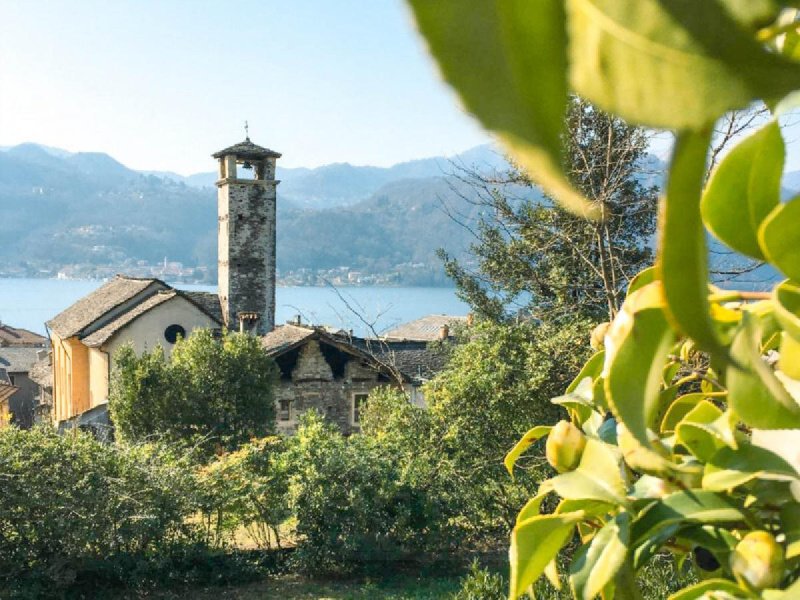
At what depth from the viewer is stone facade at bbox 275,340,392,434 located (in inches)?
724

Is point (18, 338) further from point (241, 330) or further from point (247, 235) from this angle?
point (241, 330)

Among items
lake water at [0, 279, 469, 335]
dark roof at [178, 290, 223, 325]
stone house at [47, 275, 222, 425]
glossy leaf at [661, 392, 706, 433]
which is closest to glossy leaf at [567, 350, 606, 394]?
glossy leaf at [661, 392, 706, 433]

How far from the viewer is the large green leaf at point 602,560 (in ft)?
2.42

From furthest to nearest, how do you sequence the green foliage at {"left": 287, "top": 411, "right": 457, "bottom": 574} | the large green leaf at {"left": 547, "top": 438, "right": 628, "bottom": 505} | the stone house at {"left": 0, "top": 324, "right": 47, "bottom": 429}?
1. the stone house at {"left": 0, "top": 324, "right": 47, "bottom": 429}
2. the green foliage at {"left": 287, "top": 411, "right": 457, "bottom": 574}
3. the large green leaf at {"left": 547, "top": 438, "right": 628, "bottom": 505}

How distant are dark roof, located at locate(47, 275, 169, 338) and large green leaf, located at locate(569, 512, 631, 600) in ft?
73.4

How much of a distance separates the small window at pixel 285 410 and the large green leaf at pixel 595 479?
17853mm

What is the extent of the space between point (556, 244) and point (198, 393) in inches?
317

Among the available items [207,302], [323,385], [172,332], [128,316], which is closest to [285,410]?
[323,385]

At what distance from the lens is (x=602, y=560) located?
758 millimetres

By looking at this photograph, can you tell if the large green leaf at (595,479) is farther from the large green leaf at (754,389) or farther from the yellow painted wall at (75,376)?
the yellow painted wall at (75,376)

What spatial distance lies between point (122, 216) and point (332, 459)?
361ft

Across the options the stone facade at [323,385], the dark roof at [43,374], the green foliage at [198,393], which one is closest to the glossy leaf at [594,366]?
the green foliage at [198,393]

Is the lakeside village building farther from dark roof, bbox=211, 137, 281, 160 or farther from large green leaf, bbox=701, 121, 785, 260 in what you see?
large green leaf, bbox=701, 121, 785, 260

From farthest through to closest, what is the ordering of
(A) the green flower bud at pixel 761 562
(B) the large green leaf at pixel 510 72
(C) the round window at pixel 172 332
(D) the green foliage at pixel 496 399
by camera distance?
(C) the round window at pixel 172 332 < (D) the green foliage at pixel 496 399 < (A) the green flower bud at pixel 761 562 < (B) the large green leaf at pixel 510 72
